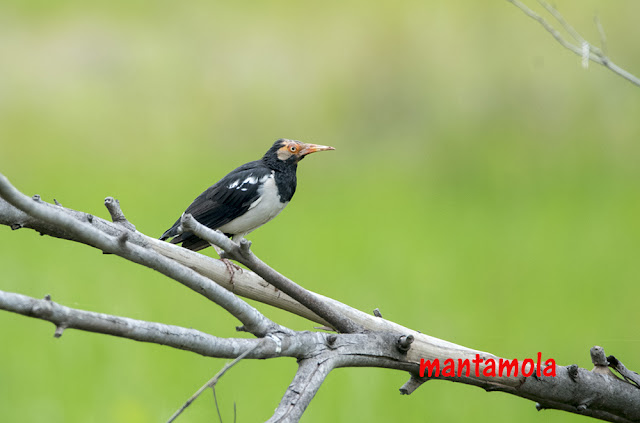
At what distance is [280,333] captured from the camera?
2.00 metres

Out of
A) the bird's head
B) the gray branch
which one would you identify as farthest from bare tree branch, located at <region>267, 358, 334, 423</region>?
the bird's head

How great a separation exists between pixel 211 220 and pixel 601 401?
173 centimetres

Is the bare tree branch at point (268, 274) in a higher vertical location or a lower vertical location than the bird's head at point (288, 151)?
lower

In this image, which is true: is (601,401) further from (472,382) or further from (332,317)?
(332,317)

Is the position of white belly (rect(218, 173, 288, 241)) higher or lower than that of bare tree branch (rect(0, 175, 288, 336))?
higher

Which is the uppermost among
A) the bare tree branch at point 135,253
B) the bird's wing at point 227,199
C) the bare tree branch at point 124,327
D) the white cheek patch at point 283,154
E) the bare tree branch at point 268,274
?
the white cheek patch at point 283,154

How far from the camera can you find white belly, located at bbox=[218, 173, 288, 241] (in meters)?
3.13

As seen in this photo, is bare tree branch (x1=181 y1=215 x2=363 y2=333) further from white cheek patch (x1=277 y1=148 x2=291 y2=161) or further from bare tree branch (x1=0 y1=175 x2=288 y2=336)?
white cheek patch (x1=277 y1=148 x2=291 y2=161)

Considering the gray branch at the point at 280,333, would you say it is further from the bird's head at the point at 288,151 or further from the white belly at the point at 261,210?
the bird's head at the point at 288,151

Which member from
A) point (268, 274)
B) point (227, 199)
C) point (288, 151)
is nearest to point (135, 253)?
point (268, 274)

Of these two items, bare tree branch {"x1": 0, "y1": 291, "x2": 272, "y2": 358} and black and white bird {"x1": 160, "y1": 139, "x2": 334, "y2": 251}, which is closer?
bare tree branch {"x1": 0, "y1": 291, "x2": 272, "y2": 358}

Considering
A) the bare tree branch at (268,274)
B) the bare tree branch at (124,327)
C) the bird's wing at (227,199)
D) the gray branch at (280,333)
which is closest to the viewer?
the bare tree branch at (124,327)

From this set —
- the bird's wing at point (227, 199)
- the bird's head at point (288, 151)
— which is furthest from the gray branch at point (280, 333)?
the bird's head at point (288, 151)

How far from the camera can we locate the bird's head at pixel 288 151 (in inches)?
125
